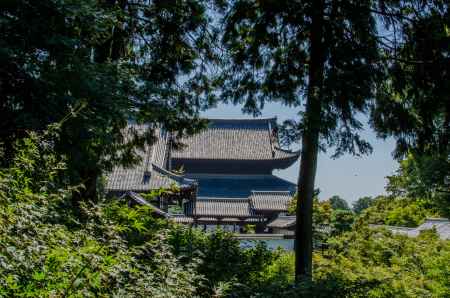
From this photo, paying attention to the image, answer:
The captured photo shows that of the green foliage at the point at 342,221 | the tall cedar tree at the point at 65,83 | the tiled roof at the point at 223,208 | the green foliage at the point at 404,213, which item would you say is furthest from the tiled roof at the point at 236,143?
the tall cedar tree at the point at 65,83

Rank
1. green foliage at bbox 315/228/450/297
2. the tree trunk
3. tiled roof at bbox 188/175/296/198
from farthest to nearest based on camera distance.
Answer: tiled roof at bbox 188/175/296/198 < the tree trunk < green foliage at bbox 315/228/450/297

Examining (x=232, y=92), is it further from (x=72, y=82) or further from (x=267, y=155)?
(x=267, y=155)

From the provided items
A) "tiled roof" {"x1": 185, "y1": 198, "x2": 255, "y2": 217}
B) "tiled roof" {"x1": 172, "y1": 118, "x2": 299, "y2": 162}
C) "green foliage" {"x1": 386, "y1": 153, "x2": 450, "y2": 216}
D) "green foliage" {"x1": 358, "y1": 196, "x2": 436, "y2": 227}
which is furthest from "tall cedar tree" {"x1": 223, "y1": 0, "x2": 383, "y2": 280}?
"tiled roof" {"x1": 172, "y1": 118, "x2": 299, "y2": 162}

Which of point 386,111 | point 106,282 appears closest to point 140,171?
point 386,111

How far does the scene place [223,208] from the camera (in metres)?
32.3

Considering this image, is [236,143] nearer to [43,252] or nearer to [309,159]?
[309,159]

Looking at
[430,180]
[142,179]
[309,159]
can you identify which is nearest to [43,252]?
[309,159]

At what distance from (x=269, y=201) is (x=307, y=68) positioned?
2467cm

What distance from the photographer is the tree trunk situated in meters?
7.62

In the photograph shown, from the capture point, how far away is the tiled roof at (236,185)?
38906mm

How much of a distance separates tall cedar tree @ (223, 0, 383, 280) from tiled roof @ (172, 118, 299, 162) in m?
28.9

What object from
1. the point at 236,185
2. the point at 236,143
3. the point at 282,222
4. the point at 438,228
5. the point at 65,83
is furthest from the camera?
the point at 236,185

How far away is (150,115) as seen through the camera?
22.0 feet

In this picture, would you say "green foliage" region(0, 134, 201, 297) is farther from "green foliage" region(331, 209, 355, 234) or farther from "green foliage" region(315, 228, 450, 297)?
"green foliage" region(331, 209, 355, 234)
